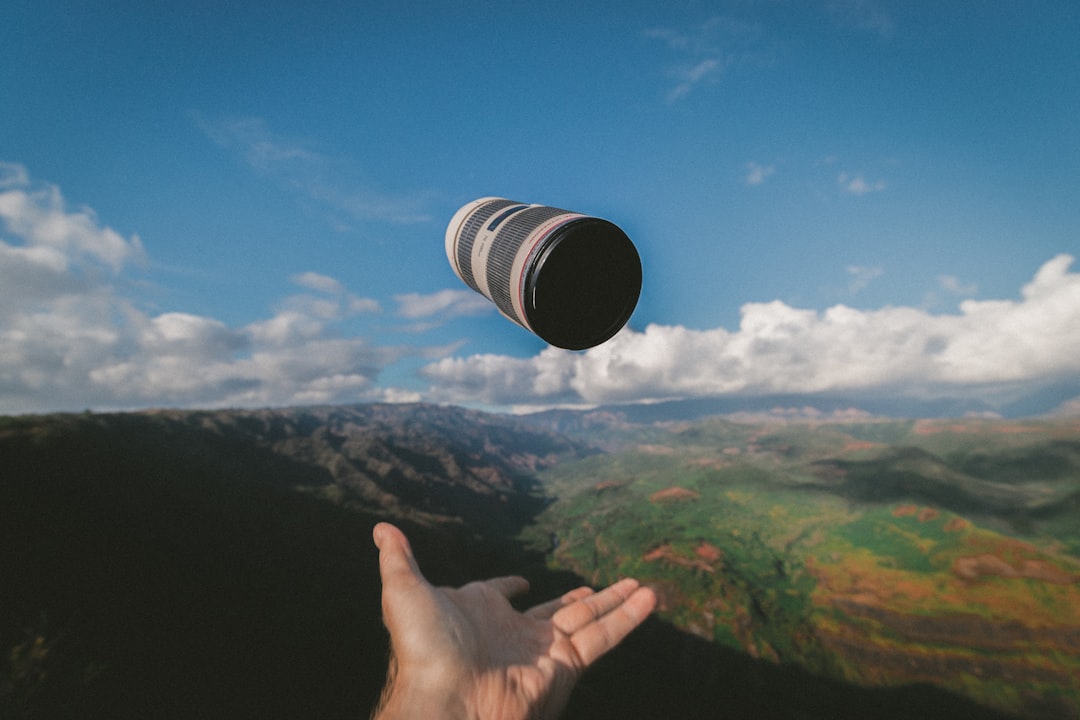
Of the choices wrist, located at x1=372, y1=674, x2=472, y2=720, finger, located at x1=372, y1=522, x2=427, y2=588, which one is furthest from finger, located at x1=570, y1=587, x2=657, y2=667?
finger, located at x1=372, y1=522, x2=427, y2=588

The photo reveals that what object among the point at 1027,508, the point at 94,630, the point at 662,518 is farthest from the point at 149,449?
the point at 1027,508

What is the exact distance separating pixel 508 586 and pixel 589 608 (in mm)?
936

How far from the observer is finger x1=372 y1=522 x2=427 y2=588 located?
3.38 m

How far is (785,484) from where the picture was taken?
122 m

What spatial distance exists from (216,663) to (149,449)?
52004mm

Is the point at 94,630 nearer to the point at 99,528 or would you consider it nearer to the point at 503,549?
the point at 99,528

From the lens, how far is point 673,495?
125250 millimetres

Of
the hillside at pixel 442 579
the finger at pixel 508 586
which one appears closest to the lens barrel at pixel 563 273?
the finger at pixel 508 586

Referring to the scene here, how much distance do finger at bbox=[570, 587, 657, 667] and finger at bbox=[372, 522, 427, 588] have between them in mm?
1704

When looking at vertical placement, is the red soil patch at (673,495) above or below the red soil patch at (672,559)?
below

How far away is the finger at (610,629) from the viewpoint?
3754 mm

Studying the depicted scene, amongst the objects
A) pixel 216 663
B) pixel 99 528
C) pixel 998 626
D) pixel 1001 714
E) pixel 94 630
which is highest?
pixel 99 528

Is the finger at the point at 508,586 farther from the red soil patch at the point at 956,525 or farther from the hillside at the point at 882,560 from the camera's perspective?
the red soil patch at the point at 956,525

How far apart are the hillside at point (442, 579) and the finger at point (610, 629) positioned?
2.04 m
